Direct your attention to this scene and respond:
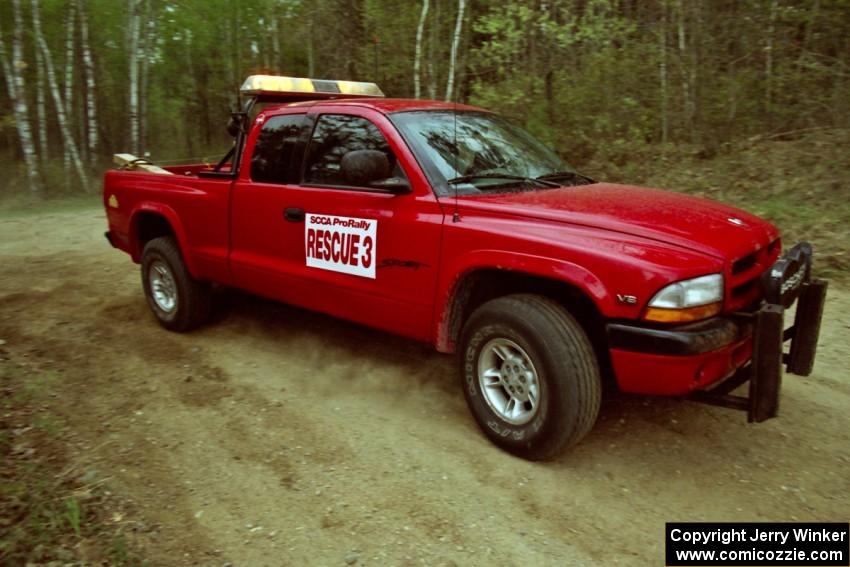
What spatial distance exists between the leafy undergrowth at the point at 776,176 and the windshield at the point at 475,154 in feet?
12.4

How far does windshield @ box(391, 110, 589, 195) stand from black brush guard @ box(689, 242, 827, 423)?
1.44 metres

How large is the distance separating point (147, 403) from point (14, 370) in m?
1.11

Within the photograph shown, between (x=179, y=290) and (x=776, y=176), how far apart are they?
8031mm

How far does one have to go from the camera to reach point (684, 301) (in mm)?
2883

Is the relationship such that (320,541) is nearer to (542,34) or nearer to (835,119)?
(835,119)

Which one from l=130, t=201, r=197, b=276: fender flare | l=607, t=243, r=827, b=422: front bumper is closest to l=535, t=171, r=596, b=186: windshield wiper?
l=607, t=243, r=827, b=422: front bumper

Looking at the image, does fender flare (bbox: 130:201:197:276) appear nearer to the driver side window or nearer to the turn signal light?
the driver side window

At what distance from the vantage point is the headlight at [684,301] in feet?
9.42

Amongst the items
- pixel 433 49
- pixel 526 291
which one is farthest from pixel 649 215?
pixel 433 49

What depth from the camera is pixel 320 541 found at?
111 inches

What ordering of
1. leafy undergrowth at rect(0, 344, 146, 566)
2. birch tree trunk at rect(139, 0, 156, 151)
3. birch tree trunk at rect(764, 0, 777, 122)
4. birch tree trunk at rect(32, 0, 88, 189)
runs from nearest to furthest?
leafy undergrowth at rect(0, 344, 146, 566)
birch tree trunk at rect(764, 0, 777, 122)
birch tree trunk at rect(32, 0, 88, 189)
birch tree trunk at rect(139, 0, 156, 151)

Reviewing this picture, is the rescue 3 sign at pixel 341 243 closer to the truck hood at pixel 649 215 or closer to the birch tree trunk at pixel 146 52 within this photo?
the truck hood at pixel 649 215

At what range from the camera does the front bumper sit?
288 centimetres

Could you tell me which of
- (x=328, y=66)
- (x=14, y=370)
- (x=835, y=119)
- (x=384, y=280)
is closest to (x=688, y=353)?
(x=384, y=280)
